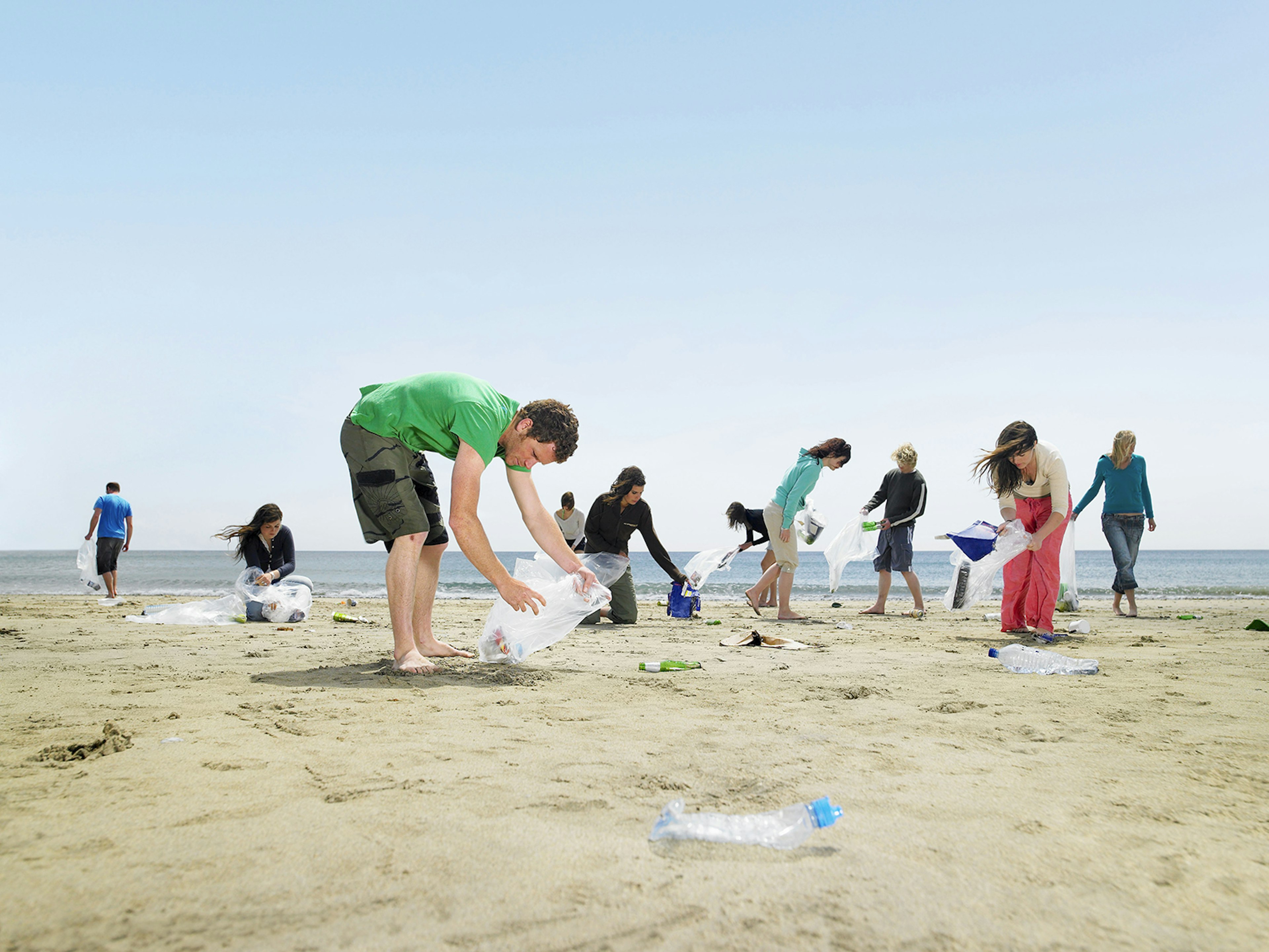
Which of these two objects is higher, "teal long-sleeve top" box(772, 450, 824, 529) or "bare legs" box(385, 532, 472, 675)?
"teal long-sleeve top" box(772, 450, 824, 529)

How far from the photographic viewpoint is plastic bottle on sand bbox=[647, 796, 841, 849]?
1.54 meters

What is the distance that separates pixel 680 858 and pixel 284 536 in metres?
6.48

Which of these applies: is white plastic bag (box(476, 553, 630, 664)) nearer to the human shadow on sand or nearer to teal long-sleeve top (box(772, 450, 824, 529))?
the human shadow on sand

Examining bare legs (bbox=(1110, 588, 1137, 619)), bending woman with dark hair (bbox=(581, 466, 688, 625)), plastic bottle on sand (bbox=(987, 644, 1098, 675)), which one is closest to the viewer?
plastic bottle on sand (bbox=(987, 644, 1098, 675))

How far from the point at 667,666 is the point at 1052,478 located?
3.39m

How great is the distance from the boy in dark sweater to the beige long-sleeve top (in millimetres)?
2291

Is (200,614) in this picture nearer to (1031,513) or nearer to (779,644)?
(779,644)

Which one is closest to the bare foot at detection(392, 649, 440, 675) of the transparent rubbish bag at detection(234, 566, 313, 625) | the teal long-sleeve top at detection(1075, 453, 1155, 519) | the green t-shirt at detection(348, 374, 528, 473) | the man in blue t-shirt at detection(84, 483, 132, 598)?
the green t-shirt at detection(348, 374, 528, 473)

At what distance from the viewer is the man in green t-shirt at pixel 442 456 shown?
11.0ft


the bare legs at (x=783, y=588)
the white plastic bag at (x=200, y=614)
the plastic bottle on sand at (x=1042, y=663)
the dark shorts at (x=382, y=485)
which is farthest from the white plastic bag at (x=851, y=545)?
the white plastic bag at (x=200, y=614)

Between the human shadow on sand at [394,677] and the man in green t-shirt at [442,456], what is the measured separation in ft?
0.40

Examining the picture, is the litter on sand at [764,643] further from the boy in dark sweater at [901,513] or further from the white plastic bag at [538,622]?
the boy in dark sweater at [901,513]

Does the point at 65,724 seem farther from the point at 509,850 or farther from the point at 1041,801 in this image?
the point at 1041,801

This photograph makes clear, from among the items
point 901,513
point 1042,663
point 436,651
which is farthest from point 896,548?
point 436,651
